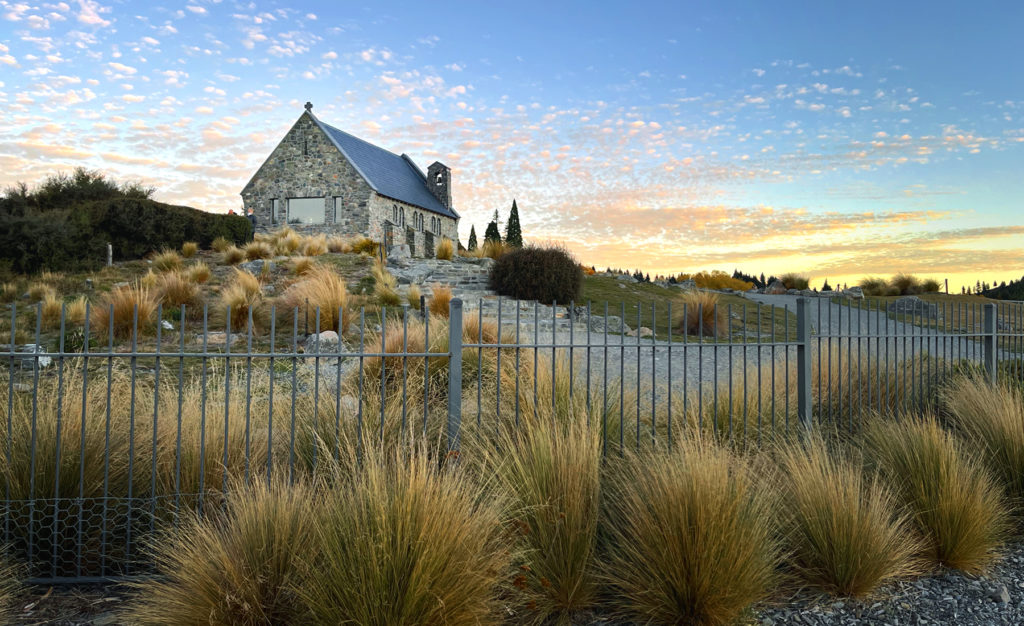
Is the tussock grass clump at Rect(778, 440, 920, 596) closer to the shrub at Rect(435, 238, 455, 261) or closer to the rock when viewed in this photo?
the rock

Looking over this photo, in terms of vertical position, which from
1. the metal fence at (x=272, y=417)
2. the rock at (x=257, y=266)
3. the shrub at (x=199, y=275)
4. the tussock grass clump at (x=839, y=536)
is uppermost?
the rock at (x=257, y=266)

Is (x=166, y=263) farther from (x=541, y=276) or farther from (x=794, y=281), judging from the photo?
(x=794, y=281)

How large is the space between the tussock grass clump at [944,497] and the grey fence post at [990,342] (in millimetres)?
3525

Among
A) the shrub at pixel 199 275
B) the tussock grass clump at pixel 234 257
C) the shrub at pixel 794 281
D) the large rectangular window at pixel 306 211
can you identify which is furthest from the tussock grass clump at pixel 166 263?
the shrub at pixel 794 281

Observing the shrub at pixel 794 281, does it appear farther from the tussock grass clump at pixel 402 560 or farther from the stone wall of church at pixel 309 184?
the tussock grass clump at pixel 402 560

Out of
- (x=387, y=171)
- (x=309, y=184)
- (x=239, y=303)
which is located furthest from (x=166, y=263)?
(x=387, y=171)

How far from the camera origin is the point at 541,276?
15.9 meters

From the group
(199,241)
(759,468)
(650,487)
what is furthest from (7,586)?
(199,241)

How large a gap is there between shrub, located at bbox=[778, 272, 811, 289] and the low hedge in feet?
76.1

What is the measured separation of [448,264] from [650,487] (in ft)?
52.3

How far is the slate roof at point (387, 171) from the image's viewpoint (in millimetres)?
31438

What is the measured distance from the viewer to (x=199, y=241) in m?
24.9

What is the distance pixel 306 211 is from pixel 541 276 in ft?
62.2

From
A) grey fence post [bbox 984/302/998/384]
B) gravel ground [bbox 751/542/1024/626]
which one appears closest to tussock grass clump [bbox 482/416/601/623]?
gravel ground [bbox 751/542/1024/626]
